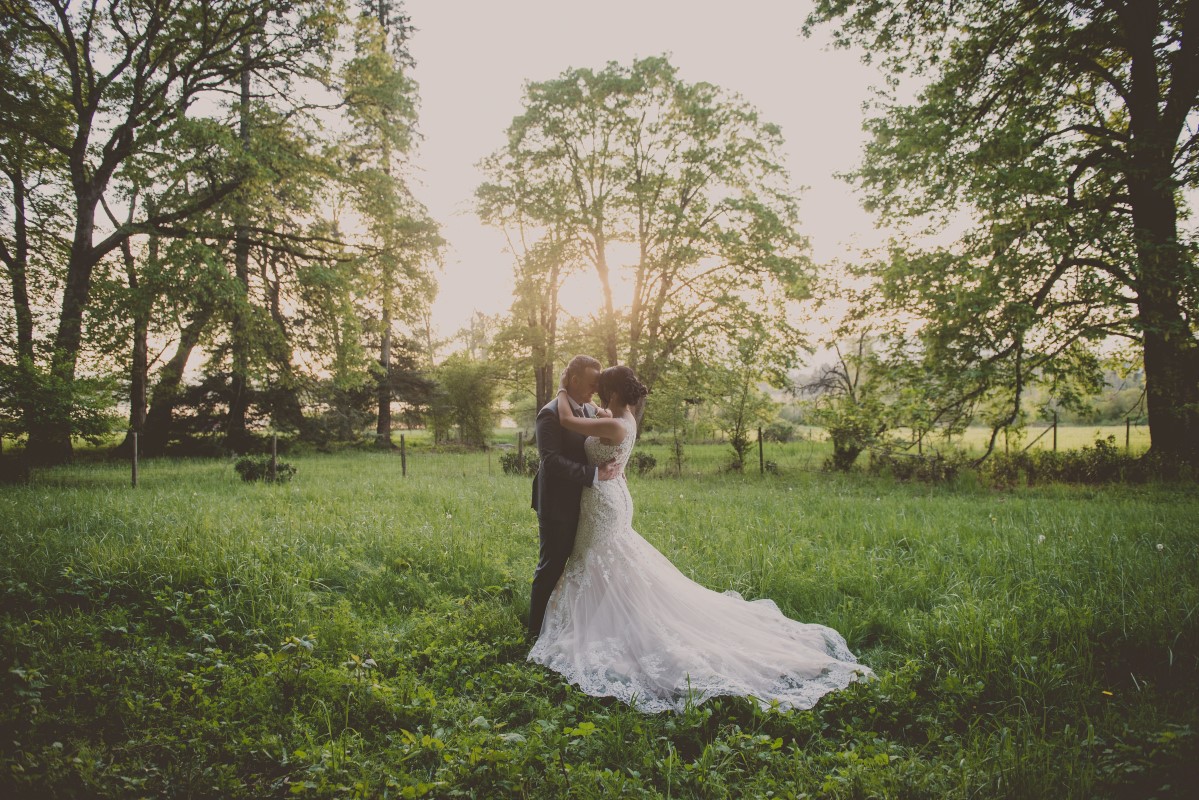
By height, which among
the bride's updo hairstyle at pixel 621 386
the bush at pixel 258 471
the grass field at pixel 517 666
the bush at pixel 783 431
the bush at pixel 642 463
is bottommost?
the grass field at pixel 517 666

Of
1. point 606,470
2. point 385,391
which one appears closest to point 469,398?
point 385,391

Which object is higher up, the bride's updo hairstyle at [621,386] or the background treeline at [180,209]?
the background treeline at [180,209]

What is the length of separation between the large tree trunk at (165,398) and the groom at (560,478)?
62.3 ft

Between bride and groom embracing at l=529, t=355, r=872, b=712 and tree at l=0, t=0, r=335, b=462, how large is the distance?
14111 mm

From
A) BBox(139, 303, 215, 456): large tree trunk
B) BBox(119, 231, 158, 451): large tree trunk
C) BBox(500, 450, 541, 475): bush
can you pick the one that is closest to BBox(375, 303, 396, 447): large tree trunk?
BBox(139, 303, 215, 456): large tree trunk

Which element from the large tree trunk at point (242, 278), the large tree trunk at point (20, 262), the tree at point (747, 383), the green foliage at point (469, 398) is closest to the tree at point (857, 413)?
the tree at point (747, 383)

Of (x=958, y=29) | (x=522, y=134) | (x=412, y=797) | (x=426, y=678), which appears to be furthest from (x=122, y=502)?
(x=958, y=29)

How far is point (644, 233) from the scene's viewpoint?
1839 centimetres

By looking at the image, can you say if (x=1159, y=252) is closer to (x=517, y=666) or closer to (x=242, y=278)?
(x=517, y=666)

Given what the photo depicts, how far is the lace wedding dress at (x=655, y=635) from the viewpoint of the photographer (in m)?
3.46

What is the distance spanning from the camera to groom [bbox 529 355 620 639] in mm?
4066

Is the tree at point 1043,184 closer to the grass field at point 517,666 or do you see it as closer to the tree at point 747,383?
the grass field at point 517,666

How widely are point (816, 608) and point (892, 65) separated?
41.4ft

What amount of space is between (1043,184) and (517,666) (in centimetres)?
1096
